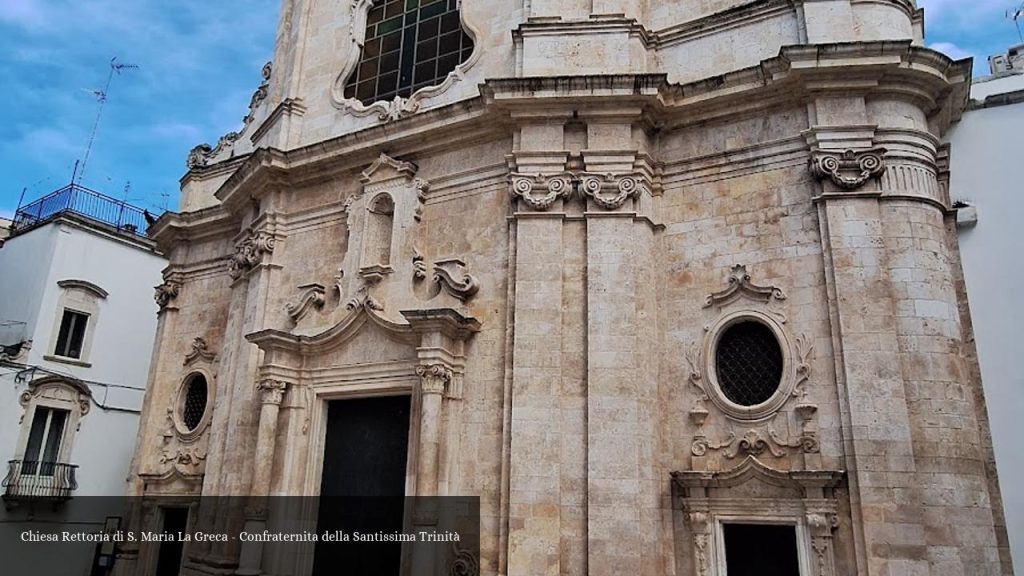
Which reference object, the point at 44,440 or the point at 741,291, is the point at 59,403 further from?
the point at 741,291

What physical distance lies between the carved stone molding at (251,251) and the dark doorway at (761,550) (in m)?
7.99

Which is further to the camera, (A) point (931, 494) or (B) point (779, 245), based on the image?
(B) point (779, 245)

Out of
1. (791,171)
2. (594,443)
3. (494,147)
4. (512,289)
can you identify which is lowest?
(594,443)

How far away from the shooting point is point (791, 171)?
9141mm

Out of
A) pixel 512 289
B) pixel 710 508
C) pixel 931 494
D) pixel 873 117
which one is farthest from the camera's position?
pixel 512 289

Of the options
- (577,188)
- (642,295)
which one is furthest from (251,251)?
(642,295)

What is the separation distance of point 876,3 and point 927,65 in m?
1.20

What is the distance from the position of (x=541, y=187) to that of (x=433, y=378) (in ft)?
9.14

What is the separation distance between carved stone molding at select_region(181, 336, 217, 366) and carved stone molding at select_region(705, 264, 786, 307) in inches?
352

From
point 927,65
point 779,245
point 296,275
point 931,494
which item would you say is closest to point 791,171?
point 779,245

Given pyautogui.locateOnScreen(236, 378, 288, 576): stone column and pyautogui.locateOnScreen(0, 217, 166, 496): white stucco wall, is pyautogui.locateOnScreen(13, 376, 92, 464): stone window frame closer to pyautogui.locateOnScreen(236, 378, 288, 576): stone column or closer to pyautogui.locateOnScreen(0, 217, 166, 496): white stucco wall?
pyautogui.locateOnScreen(0, 217, 166, 496): white stucco wall

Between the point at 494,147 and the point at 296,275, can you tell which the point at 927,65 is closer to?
the point at 494,147

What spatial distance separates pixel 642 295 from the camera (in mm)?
9180

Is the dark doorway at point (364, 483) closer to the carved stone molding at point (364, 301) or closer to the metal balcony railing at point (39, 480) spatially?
the carved stone molding at point (364, 301)
